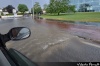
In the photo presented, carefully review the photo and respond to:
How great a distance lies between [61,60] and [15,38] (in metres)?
3.75

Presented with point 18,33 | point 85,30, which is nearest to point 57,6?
point 85,30

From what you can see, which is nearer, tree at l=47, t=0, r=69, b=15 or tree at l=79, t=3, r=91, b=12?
tree at l=47, t=0, r=69, b=15

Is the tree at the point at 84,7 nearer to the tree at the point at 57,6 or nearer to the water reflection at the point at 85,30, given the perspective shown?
the tree at the point at 57,6

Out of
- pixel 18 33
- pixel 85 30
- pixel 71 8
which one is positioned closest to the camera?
pixel 18 33

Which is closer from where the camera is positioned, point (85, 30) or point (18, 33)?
point (18, 33)

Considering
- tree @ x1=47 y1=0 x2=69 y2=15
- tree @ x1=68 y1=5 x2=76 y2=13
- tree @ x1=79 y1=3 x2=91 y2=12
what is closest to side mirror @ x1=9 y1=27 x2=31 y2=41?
tree @ x1=47 y1=0 x2=69 y2=15

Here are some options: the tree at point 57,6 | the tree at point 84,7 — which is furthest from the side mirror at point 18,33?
the tree at point 84,7

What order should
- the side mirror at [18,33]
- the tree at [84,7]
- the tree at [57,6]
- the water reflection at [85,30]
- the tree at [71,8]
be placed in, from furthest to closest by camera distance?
the tree at [71,8], the tree at [84,7], the tree at [57,6], the water reflection at [85,30], the side mirror at [18,33]

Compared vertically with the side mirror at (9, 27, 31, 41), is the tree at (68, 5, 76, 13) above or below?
below

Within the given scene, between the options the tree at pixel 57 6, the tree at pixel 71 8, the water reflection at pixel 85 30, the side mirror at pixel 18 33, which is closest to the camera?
the side mirror at pixel 18 33

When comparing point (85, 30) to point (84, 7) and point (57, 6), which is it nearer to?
point (57, 6)

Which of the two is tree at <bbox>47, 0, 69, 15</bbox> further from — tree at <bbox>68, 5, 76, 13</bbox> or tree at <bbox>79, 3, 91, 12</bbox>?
tree at <bbox>79, 3, 91, 12</bbox>

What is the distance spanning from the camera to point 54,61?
5.73 metres

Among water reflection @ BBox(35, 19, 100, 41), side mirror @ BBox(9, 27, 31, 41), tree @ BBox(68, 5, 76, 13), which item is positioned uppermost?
side mirror @ BBox(9, 27, 31, 41)
